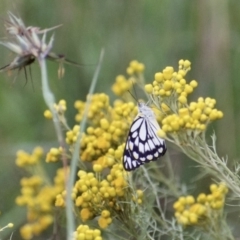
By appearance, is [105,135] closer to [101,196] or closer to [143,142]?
[143,142]

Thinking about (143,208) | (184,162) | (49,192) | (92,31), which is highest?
(92,31)

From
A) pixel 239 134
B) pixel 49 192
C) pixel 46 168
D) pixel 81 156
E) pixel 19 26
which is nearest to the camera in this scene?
pixel 19 26

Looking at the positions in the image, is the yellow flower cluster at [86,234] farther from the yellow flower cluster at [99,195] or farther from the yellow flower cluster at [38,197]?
the yellow flower cluster at [38,197]

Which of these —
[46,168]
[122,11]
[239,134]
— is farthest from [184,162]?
[122,11]

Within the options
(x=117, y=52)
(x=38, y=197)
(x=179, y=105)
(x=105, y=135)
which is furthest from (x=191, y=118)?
(x=117, y=52)

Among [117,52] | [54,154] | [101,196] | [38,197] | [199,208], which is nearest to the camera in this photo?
[199,208]

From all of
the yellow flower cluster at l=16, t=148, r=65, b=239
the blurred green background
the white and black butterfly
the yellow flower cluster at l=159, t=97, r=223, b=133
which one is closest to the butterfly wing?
the white and black butterfly

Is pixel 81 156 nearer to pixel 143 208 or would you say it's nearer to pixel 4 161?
pixel 143 208
